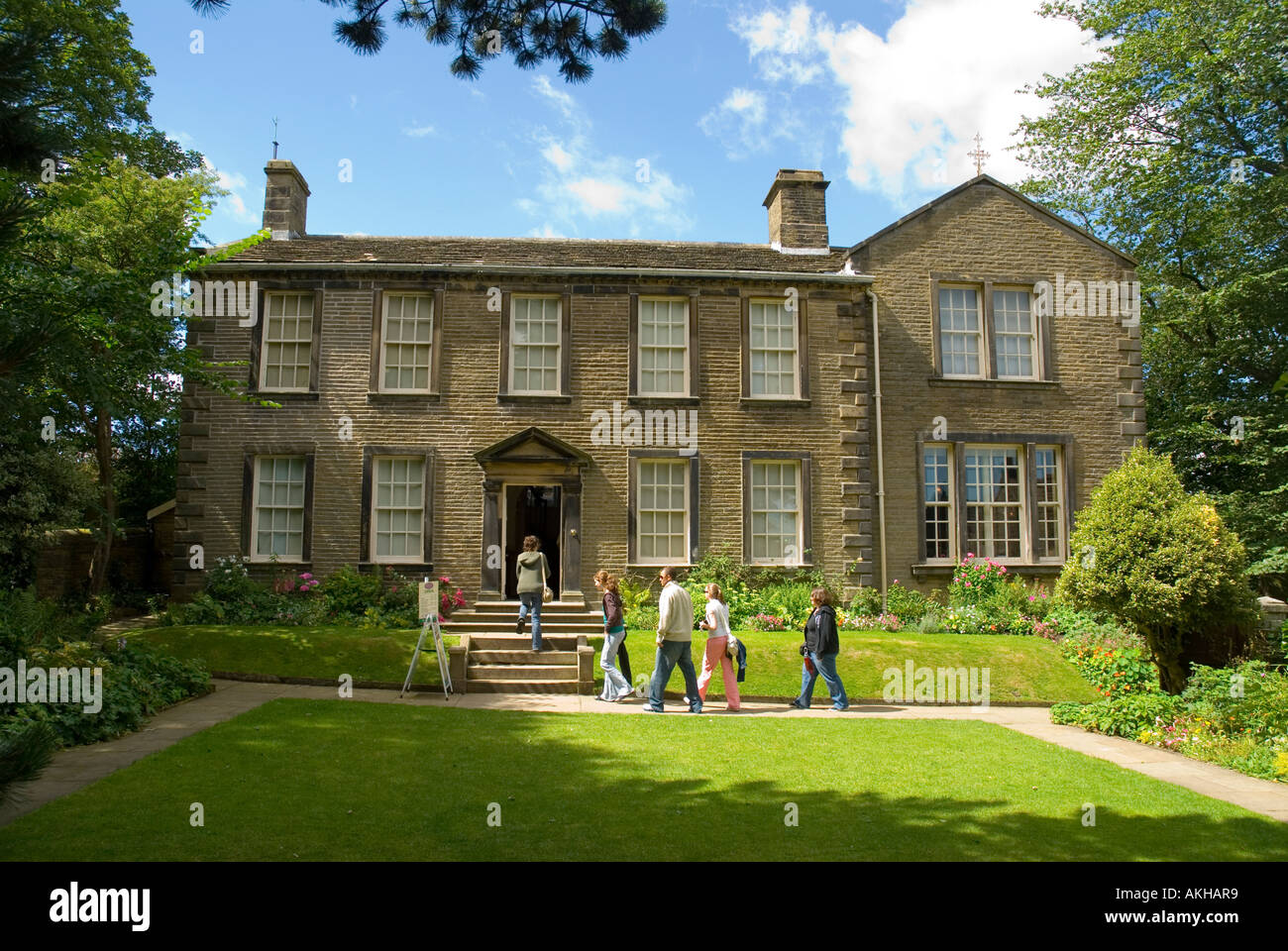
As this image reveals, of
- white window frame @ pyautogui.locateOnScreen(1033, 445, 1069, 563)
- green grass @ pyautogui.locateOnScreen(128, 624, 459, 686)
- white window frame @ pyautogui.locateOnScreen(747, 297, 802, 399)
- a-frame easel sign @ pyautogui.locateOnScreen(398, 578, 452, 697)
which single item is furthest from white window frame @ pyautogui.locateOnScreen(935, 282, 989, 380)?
a-frame easel sign @ pyautogui.locateOnScreen(398, 578, 452, 697)

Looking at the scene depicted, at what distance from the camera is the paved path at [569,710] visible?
7501mm

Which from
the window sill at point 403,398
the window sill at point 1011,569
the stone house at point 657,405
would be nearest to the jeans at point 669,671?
the stone house at point 657,405

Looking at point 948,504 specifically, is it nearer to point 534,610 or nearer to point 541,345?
point 541,345

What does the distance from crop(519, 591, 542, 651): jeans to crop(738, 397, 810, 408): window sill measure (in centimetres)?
650

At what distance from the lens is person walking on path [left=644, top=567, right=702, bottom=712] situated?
11633 mm

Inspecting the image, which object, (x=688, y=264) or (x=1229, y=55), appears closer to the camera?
(x=688, y=264)

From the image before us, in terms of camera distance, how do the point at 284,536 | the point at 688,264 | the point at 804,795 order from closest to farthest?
the point at 804,795, the point at 284,536, the point at 688,264

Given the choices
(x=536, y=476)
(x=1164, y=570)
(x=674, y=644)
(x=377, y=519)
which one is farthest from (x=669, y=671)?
(x=377, y=519)

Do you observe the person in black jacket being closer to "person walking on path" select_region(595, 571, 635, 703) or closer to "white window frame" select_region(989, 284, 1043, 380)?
"person walking on path" select_region(595, 571, 635, 703)

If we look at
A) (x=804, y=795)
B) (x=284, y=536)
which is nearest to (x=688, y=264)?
(x=284, y=536)

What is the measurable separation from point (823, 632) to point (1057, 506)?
961 cm
